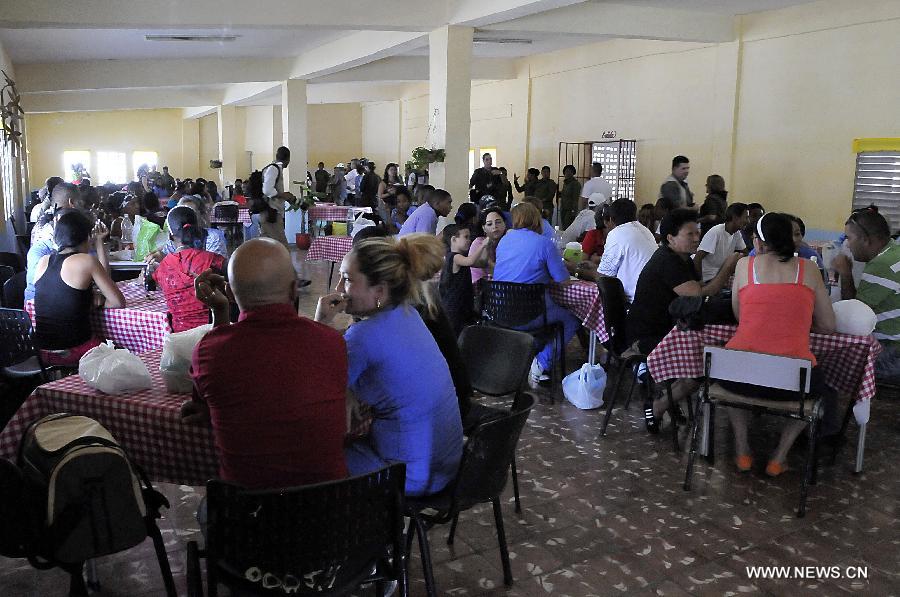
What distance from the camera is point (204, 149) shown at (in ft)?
98.1

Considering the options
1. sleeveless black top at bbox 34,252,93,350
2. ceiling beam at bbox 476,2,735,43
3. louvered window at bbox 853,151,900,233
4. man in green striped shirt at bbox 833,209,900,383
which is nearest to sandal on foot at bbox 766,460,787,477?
man in green striped shirt at bbox 833,209,900,383

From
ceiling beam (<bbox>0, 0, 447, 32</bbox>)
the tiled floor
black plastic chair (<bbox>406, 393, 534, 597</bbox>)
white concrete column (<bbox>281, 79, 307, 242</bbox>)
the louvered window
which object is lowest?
the tiled floor

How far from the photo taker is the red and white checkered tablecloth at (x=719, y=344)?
3896 mm

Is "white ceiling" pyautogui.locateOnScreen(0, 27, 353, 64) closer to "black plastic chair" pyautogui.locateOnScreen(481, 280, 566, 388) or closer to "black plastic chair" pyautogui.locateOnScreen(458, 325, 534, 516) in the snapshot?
"black plastic chair" pyautogui.locateOnScreen(481, 280, 566, 388)

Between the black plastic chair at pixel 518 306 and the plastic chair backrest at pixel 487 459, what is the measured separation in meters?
2.52

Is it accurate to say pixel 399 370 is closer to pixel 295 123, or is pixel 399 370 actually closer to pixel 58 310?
pixel 58 310

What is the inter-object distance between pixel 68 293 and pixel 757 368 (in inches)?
130

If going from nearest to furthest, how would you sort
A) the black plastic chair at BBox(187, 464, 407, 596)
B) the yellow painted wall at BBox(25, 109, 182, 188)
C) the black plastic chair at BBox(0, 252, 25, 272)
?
1. the black plastic chair at BBox(187, 464, 407, 596)
2. the black plastic chair at BBox(0, 252, 25, 272)
3. the yellow painted wall at BBox(25, 109, 182, 188)

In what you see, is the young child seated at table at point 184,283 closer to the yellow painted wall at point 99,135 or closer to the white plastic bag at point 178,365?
the white plastic bag at point 178,365

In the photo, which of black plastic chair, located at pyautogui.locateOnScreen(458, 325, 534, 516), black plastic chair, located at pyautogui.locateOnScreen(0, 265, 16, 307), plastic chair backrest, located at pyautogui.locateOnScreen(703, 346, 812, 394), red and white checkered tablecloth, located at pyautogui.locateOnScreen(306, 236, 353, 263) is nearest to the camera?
black plastic chair, located at pyautogui.locateOnScreen(458, 325, 534, 516)

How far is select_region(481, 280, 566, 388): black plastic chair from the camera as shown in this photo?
511cm

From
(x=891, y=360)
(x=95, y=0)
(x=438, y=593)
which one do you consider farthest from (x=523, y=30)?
(x=438, y=593)

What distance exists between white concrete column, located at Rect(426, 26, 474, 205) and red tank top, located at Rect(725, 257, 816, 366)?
606cm

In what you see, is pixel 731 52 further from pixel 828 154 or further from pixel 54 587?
pixel 54 587
